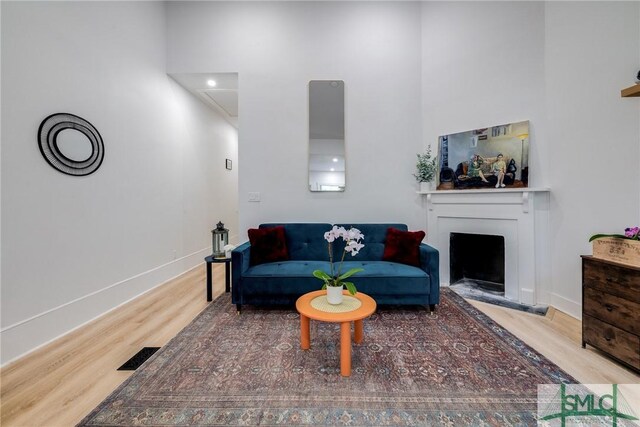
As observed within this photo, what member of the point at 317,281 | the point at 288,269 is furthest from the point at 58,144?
the point at 317,281

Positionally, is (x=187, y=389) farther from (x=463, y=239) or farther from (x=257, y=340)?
(x=463, y=239)

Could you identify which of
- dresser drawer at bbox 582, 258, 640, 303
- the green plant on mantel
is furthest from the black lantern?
dresser drawer at bbox 582, 258, 640, 303

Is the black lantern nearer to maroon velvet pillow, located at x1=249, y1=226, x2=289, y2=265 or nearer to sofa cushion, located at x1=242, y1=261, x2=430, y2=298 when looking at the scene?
maroon velvet pillow, located at x1=249, y1=226, x2=289, y2=265

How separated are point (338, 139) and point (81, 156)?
9.01ft

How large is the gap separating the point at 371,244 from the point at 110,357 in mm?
2569

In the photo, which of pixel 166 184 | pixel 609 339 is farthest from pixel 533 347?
pixel 166 184

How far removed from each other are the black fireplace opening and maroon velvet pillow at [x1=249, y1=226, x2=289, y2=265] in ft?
7.14

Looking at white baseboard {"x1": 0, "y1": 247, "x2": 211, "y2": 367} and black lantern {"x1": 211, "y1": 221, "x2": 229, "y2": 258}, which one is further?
black lantern {"x1": 211, "y1": 221, "x2": 229, "y2": 258}

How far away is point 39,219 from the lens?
1.97 metres

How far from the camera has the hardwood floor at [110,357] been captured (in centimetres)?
139

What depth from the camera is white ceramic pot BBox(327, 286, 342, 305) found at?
5.72ft

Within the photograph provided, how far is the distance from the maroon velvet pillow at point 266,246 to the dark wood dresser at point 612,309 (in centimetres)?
264

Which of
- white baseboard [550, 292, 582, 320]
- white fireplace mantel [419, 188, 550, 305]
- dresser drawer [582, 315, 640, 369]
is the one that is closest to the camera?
dresser drawer [582, 315, 640, 369]

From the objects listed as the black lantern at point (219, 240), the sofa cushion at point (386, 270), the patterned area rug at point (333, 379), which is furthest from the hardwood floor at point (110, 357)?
the sofa cushion at point (386, 270)
